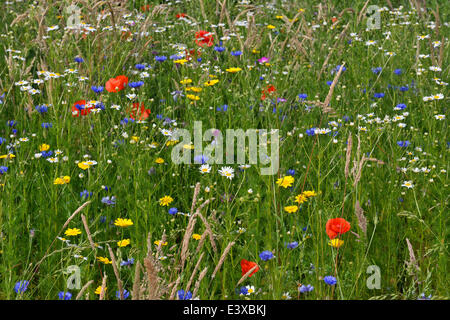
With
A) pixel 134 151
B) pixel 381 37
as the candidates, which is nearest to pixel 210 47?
pixel 381 37

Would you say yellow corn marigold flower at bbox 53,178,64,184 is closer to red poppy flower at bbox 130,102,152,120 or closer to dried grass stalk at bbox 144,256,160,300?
red poppy flower at bbox 130,102,152,120

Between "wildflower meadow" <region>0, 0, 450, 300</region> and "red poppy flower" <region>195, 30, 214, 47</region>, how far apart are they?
13 millimetres

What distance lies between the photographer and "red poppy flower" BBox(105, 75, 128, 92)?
342 cm

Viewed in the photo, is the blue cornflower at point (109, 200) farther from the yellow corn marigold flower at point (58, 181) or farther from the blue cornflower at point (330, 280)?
the blue cornflower at point (330, 280)

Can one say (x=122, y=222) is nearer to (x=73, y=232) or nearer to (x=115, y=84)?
(x=73, y=232)

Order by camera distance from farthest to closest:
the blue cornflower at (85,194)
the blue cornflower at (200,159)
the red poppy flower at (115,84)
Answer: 1. the red poppy flower at (115,84)
2. the blue cornflower at (200,159)
3. the blue cornflower at (85,194)

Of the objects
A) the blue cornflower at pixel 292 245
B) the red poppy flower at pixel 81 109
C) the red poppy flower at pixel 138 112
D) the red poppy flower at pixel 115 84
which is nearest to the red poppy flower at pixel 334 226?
the blue cornflower at pixel 292 245

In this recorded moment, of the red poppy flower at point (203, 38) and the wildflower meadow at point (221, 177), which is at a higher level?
the red poppy flower at point (203, 38)

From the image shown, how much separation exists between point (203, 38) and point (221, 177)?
1.39 meters

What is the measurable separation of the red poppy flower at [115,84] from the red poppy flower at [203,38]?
648mm

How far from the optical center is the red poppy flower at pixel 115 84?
11.2 feet

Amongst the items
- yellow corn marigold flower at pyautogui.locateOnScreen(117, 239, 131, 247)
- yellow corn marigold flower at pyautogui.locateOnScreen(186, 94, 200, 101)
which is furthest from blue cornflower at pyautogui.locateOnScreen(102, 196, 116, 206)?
yellow corn marigold flower at pyautogui.locateOnScreen(186, 94, 200, 101)

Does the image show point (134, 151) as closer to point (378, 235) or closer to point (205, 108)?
point (205, 108)

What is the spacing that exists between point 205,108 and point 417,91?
4.29 ft
